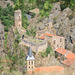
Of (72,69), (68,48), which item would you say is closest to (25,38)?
(68,48)

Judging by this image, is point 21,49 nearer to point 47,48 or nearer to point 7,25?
point 47,48

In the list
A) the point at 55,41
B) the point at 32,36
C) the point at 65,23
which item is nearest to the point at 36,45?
the point at 32,36

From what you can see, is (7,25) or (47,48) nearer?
(47,48)

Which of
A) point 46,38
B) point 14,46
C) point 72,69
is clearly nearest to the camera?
point 72,69

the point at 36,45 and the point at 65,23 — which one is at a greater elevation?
the point at 65,23

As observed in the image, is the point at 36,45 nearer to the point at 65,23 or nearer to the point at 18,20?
the point at 18,20

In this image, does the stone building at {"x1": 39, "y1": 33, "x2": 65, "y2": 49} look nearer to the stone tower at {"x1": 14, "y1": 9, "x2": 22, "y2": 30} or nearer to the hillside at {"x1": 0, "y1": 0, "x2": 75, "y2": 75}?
the hillside at {"x1": 0, "y1": 0, "x2": 75, "y2": 75}

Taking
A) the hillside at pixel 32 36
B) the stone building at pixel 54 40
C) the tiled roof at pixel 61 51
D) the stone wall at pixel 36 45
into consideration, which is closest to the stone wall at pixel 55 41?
the stone building at pixel 54 40

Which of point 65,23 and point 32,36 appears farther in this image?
point 65,23

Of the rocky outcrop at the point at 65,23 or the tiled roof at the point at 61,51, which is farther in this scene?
the rocky outcrop at the point at 65,23

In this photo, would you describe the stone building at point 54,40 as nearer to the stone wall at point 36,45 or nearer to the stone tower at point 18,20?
the stone wall at point 36,45

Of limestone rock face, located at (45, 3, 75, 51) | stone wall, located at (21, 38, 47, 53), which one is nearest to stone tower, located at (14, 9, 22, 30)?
stone wall, located at (21, 38, 47, 53)
